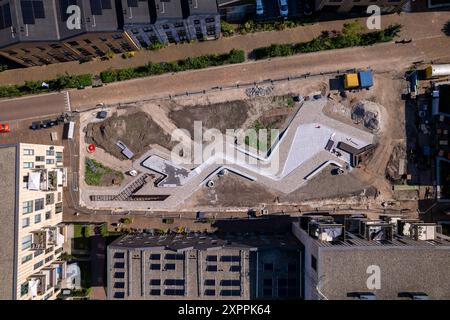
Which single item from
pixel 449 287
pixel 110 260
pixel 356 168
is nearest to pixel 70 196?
pixel 110 260

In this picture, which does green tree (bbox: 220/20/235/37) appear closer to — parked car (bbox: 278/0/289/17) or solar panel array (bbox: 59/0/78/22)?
parked car (bbox: 278/0/289/17)

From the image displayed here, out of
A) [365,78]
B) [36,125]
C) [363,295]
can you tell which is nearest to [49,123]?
[36,125]

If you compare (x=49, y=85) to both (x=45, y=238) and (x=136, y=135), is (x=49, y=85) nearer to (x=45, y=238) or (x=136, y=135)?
(x=136, y=135)

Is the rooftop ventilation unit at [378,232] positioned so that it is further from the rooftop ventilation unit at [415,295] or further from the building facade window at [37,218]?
the building facade window at [37,218]

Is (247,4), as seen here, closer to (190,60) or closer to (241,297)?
(190,60)

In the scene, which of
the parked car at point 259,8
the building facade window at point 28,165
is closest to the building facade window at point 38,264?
the building facade window at point 28,165
